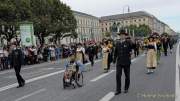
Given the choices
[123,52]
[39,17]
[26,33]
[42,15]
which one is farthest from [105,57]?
[42,15]

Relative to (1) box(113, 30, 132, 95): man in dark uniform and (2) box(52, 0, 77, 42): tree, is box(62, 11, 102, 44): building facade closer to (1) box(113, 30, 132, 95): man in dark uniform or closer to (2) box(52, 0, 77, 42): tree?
(2) box(52, 0, 77, 42): tree

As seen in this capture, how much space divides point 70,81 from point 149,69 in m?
5.90

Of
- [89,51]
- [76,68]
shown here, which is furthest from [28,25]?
[76,68]

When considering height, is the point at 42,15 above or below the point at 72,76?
above

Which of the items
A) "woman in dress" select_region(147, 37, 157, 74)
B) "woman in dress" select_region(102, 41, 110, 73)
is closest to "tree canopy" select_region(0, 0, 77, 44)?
"woman in dress" select_region(102, 41, 110, 73)

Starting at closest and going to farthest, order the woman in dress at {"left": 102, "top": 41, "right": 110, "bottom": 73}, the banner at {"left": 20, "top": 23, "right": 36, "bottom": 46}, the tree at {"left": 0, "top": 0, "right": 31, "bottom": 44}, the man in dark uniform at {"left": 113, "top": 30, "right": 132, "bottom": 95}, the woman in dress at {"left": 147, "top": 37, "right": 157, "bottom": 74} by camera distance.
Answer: the man in dark uniform at {"left": 113, "top": 30, "right": 132, "bottom": 95} → the woman in dress at {"left": 147, "top": 37, "right": 157, "bottom": 74} → the woman in dress at {"left": 102, "top": 41, "right": 110, "bottom": 73} → the banner at {"left": 20, "top": 23, "right": 36, "bottom": 46} → the tree at {"left": 0, "top": 0, "right": 31, "bottom": 44}

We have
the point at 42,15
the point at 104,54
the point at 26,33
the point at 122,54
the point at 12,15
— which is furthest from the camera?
the point at 42,15

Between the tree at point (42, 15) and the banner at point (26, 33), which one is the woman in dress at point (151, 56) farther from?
the tree at point (42, 15)

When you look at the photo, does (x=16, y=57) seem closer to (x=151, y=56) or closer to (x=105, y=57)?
(x=151, y=56)

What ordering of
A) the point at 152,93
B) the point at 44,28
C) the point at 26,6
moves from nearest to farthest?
the point at 152,93 → the point at 26,6 → the point at 44,28

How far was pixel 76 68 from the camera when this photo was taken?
1496 centimetres

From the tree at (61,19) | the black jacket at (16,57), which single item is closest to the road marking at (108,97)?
the black jacket at (16,57)

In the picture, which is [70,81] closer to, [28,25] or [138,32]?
[28,25]

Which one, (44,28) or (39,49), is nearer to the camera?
(39,49)
